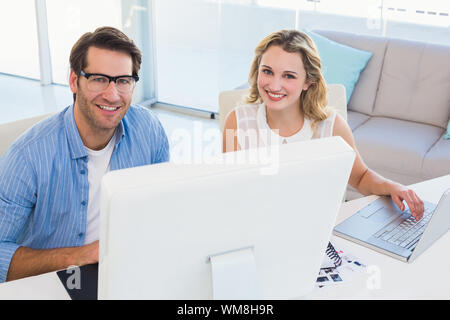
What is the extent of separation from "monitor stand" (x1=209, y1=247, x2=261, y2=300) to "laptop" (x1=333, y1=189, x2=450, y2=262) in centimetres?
55

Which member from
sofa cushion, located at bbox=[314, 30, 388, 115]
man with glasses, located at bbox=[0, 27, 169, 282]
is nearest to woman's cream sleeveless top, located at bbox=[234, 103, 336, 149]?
man with glasses, located at bbox=[0, 27, 169, 282]

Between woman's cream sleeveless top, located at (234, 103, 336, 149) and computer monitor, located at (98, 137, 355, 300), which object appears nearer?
computer monitor, located at (98, 137, 355, 300)

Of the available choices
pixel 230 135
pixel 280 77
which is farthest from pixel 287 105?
pixel 230 135

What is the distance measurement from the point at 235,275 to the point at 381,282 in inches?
20.6

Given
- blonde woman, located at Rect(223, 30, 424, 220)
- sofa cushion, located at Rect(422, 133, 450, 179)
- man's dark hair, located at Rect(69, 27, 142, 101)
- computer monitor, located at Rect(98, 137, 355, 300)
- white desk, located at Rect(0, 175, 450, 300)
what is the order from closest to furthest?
computer monitor, located at Rect(98, 137, 355, 300) → white desk, located at Rect(0, 175, 450, 300) → man's dark hair, located at Rect(69, 27, 142, 101) → blonde woman, located at Rect(223, 30, 424, 220) → sofa cushion, located at Rect(422, 133, 450, 179)

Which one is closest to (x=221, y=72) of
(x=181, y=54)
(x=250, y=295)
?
(x=181, y=54)

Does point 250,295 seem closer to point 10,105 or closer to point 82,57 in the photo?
point 82,57

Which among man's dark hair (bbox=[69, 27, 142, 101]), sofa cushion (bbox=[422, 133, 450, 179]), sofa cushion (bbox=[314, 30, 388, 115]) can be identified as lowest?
sofa cushion (bbox=[422, 133, 450, 179])

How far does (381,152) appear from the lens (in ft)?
9.51

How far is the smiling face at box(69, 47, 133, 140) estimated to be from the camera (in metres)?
1.51

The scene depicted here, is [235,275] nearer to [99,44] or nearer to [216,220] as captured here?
[216,220]

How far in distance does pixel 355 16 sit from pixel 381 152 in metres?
1.36

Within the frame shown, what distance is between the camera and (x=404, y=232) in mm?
1500

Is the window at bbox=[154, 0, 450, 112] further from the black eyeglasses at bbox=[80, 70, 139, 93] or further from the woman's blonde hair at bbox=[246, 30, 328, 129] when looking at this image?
the black eyeglasses at bbox=[80, 70, 139, 93]
